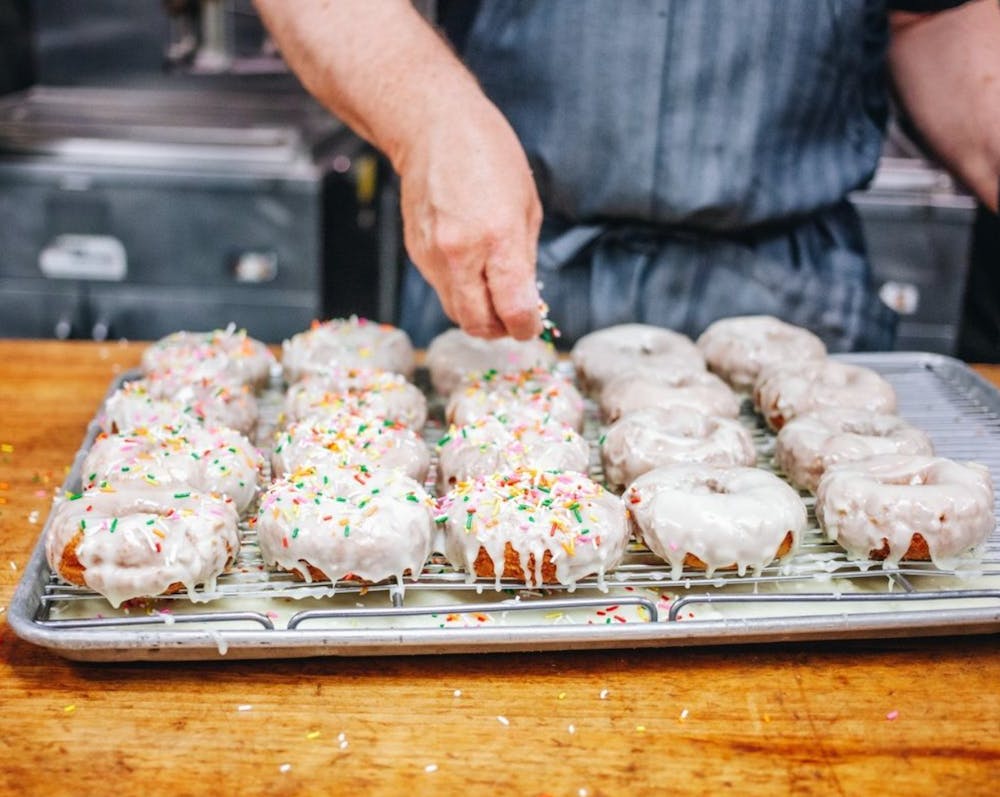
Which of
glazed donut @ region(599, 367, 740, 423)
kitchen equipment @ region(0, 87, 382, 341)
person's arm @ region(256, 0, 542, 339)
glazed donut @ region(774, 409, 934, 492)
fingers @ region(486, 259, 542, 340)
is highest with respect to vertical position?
person's arm @ region(256, 0, 542, 339)

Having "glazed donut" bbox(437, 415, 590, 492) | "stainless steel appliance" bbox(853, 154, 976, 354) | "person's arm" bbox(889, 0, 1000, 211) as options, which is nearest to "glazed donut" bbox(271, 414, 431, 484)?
"glazed donut" bbox(437, 415, 590, 492)

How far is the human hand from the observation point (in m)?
1.81

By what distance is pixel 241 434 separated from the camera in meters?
2.02

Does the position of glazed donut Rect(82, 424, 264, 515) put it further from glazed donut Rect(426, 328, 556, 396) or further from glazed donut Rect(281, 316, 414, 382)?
glazed donut Rect(426, 328, 556, 396)

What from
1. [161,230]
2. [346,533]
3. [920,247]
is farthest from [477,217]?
[920,247]

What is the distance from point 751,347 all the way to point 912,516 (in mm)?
808

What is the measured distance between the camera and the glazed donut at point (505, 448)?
183cm

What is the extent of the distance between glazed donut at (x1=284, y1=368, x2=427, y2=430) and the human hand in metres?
0.24

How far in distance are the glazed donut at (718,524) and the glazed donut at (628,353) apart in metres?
0.60

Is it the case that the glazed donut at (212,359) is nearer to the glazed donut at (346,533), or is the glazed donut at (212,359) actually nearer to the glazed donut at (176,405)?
the glazed donut at (176,405)

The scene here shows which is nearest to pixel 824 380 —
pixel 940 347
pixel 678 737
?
pixel 678 737

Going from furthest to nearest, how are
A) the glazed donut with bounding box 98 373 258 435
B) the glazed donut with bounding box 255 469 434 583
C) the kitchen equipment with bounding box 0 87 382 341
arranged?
1. the kitchen equipment with bounding box 0 87 382 341
2. the glazed donut with bounding box 98 373 258 435
3. the glazed donut with bounding box 255 469 434 583

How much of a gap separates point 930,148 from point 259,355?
5.07 ft

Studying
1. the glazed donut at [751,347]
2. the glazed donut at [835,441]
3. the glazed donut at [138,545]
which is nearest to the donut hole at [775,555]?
the glazed donut at [835,441]
